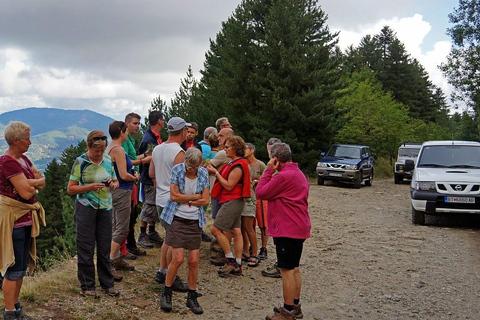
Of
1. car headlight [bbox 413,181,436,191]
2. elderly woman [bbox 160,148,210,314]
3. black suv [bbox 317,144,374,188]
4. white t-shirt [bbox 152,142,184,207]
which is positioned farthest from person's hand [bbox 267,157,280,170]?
black suv [bbox 317,144,374,188]

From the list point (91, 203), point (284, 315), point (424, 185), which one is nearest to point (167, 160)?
point (91, 203)

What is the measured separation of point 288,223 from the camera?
4.93 meters

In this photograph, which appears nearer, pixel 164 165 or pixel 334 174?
pixel 164 165

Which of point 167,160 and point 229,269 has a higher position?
point 167,160

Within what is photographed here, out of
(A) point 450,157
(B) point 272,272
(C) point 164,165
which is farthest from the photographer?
(A) point 450,157

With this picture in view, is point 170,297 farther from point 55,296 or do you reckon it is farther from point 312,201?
point 312,201

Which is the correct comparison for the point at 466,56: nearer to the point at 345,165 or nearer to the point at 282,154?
the point at 345,165

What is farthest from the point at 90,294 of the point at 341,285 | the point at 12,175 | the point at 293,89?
the point at 293,89

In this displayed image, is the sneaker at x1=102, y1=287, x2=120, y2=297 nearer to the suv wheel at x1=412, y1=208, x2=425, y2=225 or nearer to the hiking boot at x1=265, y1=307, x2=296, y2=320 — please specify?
the hiking boot at x1=265, y1=307, x2=296, y2=320

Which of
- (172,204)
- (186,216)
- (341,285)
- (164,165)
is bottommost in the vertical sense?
(341,285)

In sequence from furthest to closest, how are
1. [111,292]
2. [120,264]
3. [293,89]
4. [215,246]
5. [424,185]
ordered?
[293,89]
[424,185]
[215,246]
[120,264]
[111,292]

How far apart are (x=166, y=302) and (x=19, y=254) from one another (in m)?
1.64

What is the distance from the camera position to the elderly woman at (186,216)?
5.08 m

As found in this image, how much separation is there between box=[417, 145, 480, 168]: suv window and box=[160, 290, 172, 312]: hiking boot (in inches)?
331
